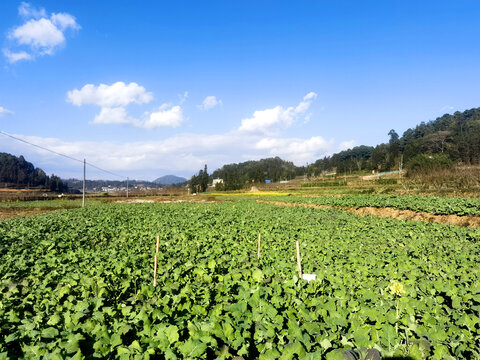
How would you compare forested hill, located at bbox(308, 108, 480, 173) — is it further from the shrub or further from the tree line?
the shrub

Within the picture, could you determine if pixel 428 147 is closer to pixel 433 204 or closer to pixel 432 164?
pixel 432 164

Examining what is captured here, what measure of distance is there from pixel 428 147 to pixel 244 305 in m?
102

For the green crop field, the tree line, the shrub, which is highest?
the tree line

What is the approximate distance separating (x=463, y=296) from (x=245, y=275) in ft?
13.2

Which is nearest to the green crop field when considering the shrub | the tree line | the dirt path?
the dirt path

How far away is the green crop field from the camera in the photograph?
310cm

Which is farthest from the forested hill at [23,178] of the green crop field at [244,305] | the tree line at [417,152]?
the green crop field at [244,305]

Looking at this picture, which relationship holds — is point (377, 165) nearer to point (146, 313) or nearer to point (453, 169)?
point (453, 169)

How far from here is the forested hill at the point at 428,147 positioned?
63.1m

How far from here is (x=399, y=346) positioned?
313 centimetres

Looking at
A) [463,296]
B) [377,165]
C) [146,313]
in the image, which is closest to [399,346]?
[463,296]

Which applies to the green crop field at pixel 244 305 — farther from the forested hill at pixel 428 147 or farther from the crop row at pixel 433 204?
the forested hill at pixel 428 147

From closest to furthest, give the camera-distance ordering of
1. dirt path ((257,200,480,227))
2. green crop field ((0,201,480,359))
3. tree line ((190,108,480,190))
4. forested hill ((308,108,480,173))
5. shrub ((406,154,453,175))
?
green crop field ((0,201,480,359)) < dirt path ((257,200,480,227)) < shrub ((406,154,453,175)) < tree line ((190,108,480,190)) < forested hill ((308,108,480,173))

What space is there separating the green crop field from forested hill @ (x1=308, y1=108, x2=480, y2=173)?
174ft
